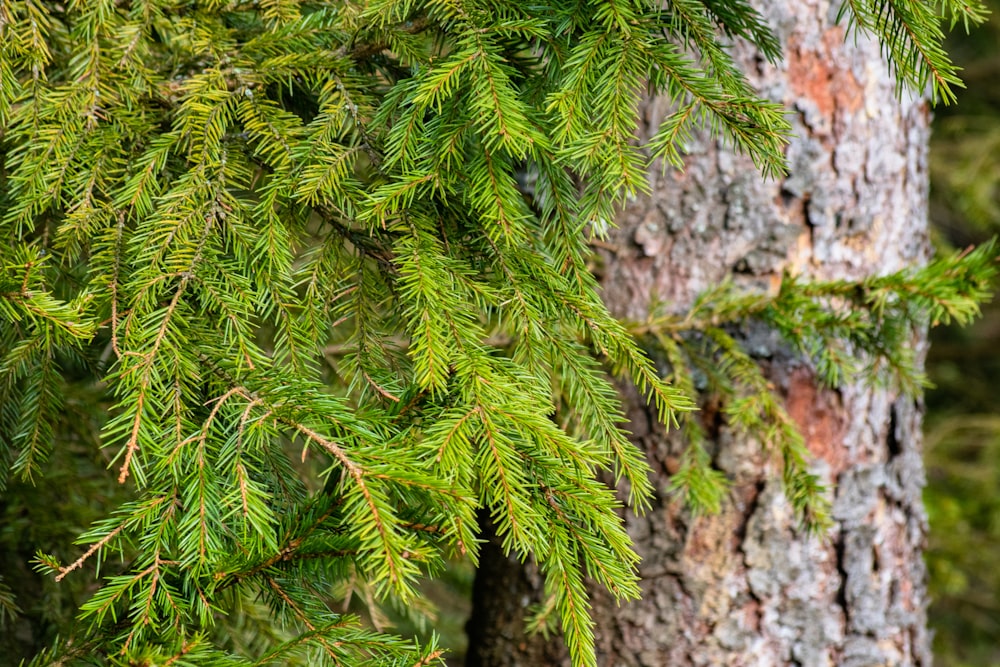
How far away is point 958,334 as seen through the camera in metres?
5.81

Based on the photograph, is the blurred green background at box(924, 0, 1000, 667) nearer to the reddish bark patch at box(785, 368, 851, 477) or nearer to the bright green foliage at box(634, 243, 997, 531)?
the reddish bark patch at box(785, 368, 851, 477)

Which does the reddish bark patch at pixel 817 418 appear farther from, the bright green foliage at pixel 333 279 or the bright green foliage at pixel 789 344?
the bright green foliage at pixel 333 279

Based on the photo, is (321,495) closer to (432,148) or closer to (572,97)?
(432,148)

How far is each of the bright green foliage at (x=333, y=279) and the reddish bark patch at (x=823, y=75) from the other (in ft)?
1.50

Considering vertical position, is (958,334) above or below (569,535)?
above

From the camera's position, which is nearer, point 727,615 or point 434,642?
point 434,642

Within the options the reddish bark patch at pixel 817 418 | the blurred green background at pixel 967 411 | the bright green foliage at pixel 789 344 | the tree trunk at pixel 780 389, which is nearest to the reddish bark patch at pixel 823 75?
the tree trunk at pixel 780 389

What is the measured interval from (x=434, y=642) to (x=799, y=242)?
1.22 meters

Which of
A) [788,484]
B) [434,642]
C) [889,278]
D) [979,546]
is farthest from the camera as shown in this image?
[979,546]

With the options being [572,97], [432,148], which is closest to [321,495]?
[432,148]

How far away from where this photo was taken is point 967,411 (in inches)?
201

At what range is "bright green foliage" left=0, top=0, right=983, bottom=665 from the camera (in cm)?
97

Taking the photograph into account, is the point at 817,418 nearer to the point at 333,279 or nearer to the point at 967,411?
the point at 333,279

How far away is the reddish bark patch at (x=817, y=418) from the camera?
1.76m
